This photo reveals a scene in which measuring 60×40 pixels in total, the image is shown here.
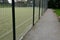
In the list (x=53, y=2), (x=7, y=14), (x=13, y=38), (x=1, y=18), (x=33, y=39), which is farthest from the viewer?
(x=53, y=2)

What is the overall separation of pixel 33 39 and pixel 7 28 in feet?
6.00

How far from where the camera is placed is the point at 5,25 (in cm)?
456

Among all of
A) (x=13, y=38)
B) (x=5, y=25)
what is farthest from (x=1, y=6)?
(x=13, y=38)

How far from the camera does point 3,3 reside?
403 cm

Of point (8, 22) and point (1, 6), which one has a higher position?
point (1, 6)

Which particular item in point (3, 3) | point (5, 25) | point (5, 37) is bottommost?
point (5, 37)

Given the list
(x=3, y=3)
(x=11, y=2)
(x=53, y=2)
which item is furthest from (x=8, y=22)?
(x=53, y=2)

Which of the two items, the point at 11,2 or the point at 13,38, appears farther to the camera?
the point at 13,38

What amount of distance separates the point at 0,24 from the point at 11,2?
0.81 m

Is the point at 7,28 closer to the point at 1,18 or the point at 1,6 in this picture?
the point at 1,18

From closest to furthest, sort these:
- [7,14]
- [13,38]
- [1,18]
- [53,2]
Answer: [1,18] < [7,14] < [13,38] < [53,2]

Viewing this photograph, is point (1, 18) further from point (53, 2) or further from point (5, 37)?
point (53, 2)

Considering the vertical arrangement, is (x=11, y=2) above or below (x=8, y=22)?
above

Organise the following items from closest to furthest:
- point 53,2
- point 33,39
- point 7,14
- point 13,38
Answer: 1. point 7,14
2. point 13,38
3. point 33,39
4. point 53,2
